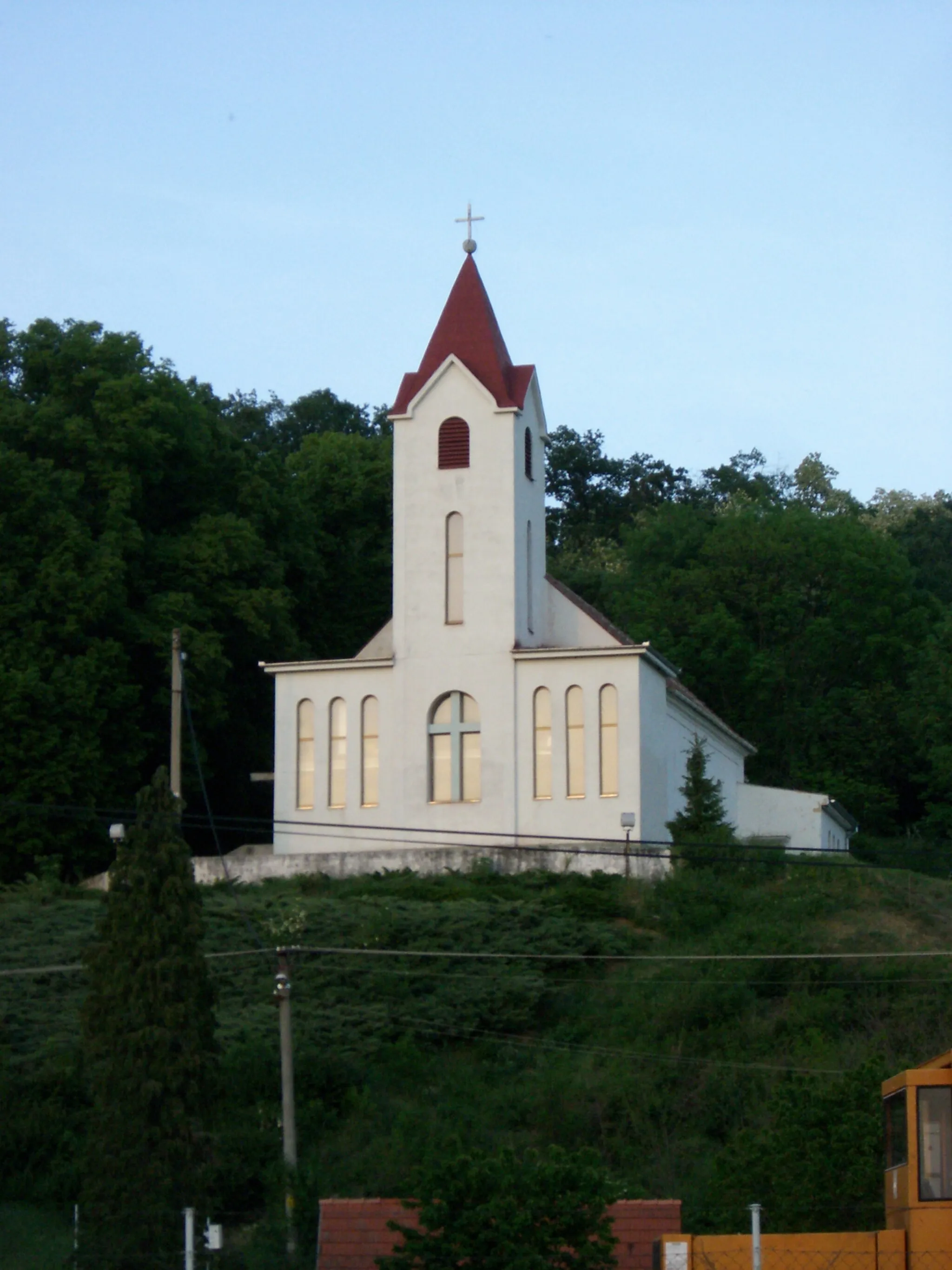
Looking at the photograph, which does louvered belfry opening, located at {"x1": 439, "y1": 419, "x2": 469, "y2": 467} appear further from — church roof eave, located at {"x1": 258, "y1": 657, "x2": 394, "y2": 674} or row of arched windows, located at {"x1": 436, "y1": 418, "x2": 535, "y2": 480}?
church roof eave, located at {"x1": 258, "y1": 657, "x2": 394, "y2": 674}

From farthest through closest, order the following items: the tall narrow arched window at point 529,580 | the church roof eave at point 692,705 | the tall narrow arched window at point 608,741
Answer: the church roof eave at point 692,705 < the tall narrow arched window at point 529,580 < the tall narrow arched window at point 608,741

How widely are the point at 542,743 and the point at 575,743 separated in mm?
746

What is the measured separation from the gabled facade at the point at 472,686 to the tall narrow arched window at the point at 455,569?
0.14 ft

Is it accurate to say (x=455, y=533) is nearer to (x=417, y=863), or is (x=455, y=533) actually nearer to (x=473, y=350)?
(x=473, y=350)

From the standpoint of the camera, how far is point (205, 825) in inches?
1981

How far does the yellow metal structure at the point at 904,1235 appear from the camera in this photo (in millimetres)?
15164

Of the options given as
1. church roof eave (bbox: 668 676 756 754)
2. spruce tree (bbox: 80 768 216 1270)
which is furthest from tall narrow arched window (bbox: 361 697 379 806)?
spruce tree (bbox: 80 768 216 1270)

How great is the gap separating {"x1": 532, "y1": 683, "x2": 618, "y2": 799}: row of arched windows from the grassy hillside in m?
3.16

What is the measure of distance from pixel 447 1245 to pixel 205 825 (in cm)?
3482

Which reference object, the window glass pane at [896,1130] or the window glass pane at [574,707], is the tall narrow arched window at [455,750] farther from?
the window glass pane at [896,1130]

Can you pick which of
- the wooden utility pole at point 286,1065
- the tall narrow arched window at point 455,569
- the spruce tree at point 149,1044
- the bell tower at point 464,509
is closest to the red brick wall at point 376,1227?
the spruce tree at point 149,1044

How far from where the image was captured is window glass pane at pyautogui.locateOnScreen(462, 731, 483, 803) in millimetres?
44250

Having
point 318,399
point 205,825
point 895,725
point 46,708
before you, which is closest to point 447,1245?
point 46,708

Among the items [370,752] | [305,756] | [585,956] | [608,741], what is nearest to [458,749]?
[370,752]
